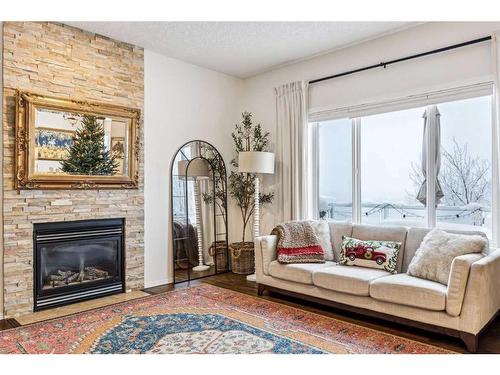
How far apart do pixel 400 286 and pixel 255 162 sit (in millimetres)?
2363

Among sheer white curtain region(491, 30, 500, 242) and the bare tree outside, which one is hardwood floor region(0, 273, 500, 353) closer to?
sheer white curtain region(491, 30, 500, 242)

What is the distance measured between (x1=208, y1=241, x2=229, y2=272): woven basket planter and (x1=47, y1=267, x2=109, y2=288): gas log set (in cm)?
145

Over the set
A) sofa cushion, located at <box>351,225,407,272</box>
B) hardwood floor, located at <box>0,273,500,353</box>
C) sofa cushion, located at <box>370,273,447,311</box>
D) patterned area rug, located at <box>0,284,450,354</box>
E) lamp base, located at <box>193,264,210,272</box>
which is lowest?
hardwood floor, located at <box>0,273,500,353</box>

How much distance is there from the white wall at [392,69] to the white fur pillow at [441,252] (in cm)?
151

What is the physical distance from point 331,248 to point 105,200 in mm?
2522

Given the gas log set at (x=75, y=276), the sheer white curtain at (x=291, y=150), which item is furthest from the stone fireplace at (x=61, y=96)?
the sheer white curtain at (x=291, y=150)

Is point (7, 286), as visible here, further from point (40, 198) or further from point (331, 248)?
point (331, 248)

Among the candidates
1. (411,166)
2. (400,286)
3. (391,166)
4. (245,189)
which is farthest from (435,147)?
(245,189)

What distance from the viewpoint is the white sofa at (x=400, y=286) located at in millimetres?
2648

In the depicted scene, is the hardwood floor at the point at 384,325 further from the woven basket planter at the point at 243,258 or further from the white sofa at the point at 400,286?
the woven basket planter at the point at 243,258

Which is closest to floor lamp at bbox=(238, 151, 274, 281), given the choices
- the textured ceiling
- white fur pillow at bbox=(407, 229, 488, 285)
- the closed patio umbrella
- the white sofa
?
the white sofa

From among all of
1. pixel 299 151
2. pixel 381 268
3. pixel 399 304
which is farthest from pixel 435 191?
pixel 299 151

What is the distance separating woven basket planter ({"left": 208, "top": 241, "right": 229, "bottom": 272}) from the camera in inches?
201
